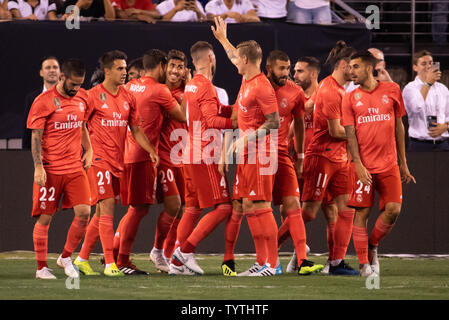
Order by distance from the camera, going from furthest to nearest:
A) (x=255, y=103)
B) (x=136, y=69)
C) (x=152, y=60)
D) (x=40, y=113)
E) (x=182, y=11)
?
(x=182, y=11), (x=136, y=69), (x=152, y=60), (x=40, y=113), (x=255, y=103)

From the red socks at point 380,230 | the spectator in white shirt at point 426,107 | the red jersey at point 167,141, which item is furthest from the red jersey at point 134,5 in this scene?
the red socks at point 380,230

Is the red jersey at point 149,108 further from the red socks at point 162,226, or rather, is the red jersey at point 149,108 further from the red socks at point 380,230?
the red socks at point 380,230

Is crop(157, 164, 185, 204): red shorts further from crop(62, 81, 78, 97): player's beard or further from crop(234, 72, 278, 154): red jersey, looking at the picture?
crop(62, 81, 78, 97): player's beard

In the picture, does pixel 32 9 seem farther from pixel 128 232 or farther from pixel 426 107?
pixel 426 107

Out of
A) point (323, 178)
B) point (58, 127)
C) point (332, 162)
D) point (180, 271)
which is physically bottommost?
point (180, 271)

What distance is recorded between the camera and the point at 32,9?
546 inches

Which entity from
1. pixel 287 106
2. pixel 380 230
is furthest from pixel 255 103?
pixel 380 230

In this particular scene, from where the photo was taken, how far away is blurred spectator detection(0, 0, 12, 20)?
534 inches

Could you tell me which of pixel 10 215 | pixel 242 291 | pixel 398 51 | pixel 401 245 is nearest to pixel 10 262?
pixel 10 215

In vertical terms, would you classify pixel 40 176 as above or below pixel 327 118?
A: below

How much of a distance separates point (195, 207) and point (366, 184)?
2.01 m

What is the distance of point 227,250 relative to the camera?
988 cm

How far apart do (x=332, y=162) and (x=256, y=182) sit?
1.22 meters

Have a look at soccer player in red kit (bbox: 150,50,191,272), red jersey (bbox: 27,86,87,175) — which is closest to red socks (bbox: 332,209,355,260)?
soccer player in red kit (bbox: 150,50,191,272)
